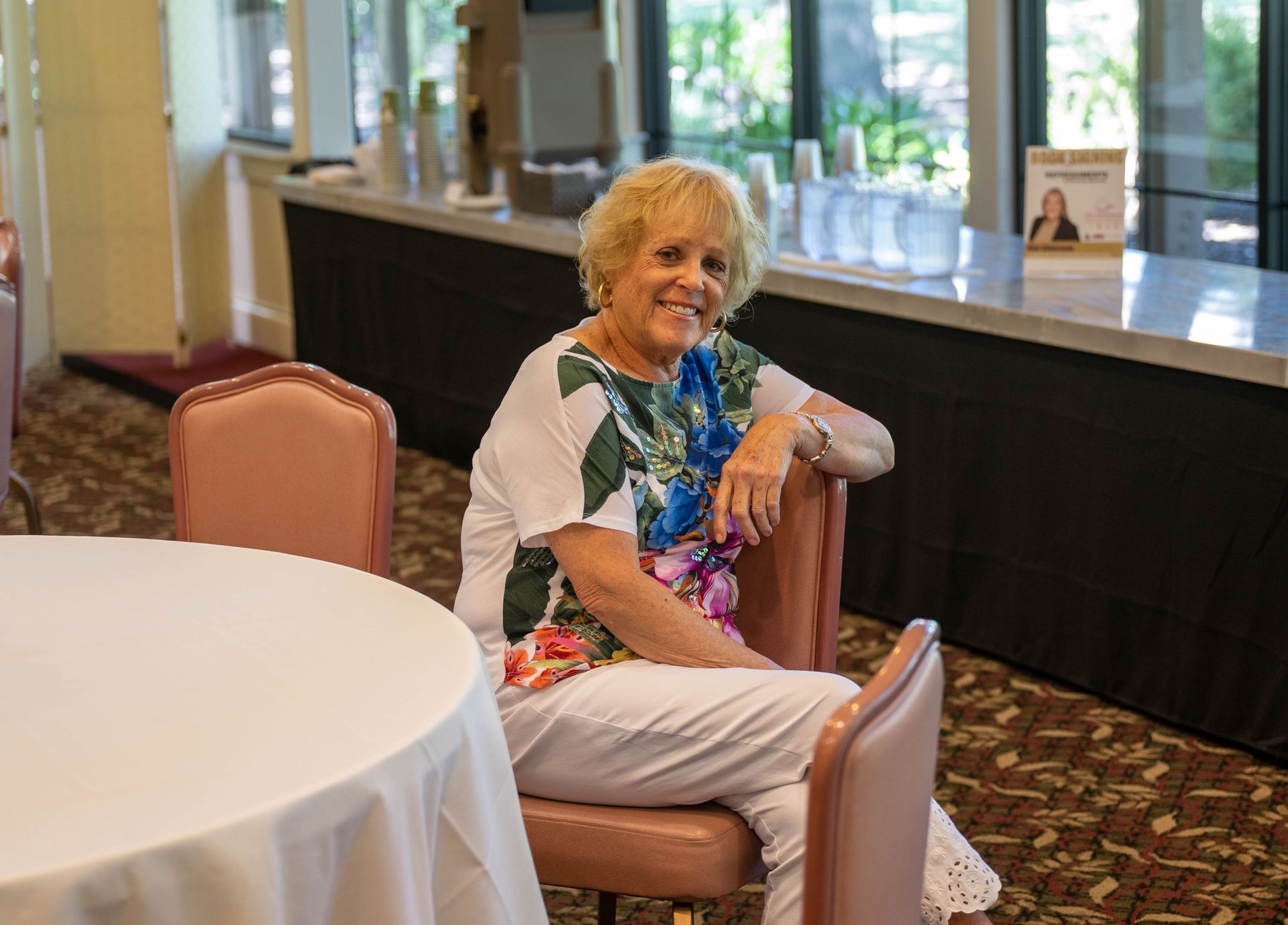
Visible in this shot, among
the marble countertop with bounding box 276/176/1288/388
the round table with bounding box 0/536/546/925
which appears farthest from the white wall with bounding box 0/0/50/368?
the round table with bounding box 0/536/546/925

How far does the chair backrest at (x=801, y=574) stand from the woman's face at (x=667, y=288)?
258mm

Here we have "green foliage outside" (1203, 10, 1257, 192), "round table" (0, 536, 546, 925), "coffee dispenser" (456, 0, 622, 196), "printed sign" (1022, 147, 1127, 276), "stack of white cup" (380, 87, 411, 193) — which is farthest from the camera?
"stack of white cup" (380, 87, 411, 193)

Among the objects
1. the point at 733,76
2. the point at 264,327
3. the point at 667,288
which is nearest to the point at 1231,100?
the point at 733,76

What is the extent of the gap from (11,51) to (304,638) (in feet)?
19.1

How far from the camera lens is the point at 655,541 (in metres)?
1.99

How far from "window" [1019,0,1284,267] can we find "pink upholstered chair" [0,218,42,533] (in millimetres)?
3123

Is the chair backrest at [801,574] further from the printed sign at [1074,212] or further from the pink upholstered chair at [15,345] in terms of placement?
the pink upholstered chair at [15,345]

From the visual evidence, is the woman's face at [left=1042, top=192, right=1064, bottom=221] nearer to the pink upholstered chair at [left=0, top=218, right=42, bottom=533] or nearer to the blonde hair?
the blonde hair

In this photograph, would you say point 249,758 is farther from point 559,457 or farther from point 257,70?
point 257,70

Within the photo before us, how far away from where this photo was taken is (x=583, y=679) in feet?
6.10

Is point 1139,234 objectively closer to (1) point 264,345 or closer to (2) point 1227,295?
(2) point 1227,295

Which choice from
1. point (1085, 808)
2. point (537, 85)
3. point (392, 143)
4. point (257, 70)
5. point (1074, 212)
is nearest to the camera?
point (1085, 808)

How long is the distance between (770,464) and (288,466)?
0.87 metres

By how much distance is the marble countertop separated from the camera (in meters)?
2.76
